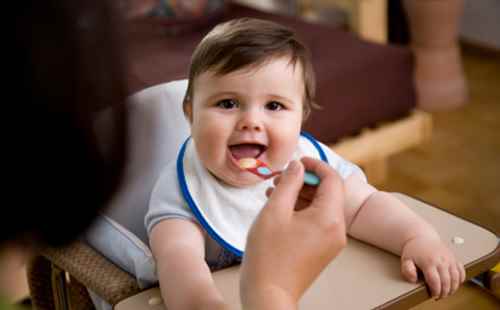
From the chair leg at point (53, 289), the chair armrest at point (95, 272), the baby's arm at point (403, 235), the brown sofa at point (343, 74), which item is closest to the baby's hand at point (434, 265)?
the baby's arm at point (403, 235)

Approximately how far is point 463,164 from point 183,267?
1.70 meters

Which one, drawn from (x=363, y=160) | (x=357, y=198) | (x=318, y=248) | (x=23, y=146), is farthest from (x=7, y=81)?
(x=363, y=160)

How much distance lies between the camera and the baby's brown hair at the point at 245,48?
919 millimetres

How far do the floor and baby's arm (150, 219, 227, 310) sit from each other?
3.96 ft

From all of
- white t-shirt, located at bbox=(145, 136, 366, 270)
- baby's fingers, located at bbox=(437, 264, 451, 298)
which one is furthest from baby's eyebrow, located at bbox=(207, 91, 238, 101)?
baby's fingers, located at bbox=(437, 264, 451, 298)

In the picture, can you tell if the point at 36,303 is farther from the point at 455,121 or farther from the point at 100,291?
the point at 455,121

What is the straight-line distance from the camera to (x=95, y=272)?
37.7 inches

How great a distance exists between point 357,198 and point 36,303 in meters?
0.55

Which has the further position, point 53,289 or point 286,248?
point 53,289

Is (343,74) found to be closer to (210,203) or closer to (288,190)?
(210,203)

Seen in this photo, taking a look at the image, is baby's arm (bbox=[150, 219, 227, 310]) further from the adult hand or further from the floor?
the floor

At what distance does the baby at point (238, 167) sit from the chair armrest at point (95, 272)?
0.21 feet

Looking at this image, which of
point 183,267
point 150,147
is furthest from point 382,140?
point 183,267

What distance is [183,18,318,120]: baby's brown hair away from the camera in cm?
92
